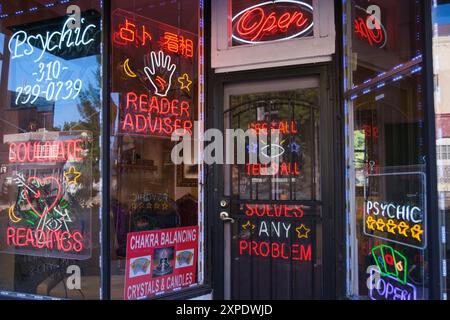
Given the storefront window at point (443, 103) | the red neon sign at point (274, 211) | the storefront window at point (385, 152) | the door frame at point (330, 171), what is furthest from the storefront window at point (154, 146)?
the storefront window at point (443, 103)

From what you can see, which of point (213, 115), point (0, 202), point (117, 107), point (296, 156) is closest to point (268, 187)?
point (296, 156)

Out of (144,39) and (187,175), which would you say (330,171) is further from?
(144,39)

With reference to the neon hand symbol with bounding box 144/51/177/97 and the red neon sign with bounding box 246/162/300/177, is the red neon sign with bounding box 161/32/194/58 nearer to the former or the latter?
the neon hand symbol with bounding box 144/51/177/97

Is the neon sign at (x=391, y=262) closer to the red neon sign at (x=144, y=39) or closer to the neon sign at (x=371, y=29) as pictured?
the neon sign at (x=371, y=29)

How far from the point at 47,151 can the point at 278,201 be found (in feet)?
7.13

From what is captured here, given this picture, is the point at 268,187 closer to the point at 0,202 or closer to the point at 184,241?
the point at 184,241

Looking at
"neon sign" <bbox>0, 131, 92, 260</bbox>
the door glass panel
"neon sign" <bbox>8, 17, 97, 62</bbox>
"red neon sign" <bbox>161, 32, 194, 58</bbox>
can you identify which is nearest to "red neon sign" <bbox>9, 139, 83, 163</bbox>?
"neon sign" <bbox>0, 131, 92, 260</bbox>

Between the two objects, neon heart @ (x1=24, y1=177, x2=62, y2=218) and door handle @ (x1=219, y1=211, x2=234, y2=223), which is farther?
door handle @ (x1=219, y1=211, x2=234, y2=223)

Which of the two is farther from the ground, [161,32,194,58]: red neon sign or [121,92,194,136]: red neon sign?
[161,32,194,58]: red neon sign

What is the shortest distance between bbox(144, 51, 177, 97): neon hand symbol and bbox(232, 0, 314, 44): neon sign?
72 centimetres

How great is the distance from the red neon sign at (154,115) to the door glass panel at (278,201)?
53 centimetres

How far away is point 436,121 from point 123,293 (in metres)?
2.86

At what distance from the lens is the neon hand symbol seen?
4430mm

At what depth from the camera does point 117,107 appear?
13.6 feet
